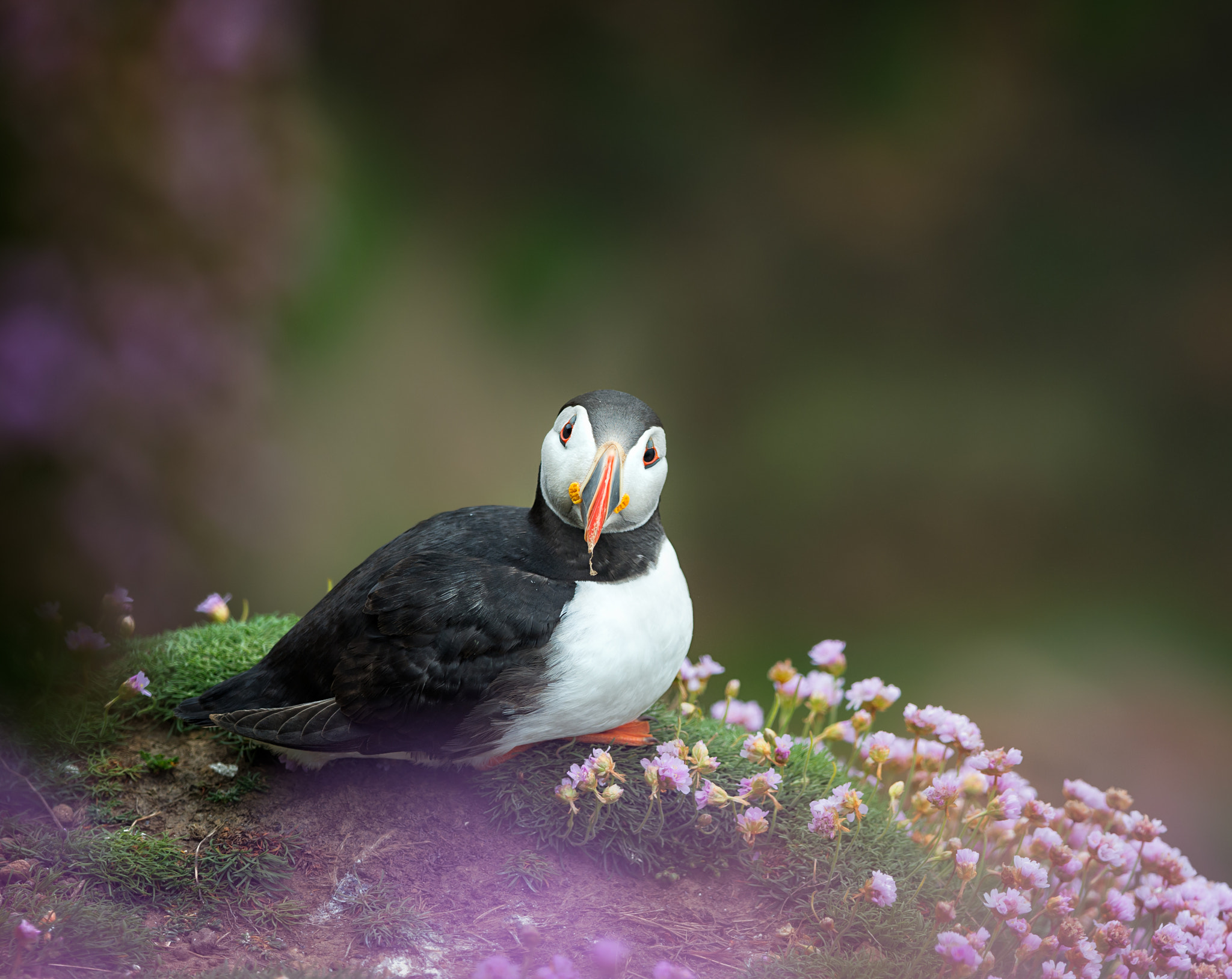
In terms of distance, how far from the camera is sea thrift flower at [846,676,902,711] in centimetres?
244

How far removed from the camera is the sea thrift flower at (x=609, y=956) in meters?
1.77

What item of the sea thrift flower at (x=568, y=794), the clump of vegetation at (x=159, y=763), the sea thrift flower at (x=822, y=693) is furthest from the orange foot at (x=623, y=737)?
the clump of vegetation at (x=159, y=763)

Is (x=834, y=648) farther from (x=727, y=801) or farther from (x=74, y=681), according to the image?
(x=74, y=681)

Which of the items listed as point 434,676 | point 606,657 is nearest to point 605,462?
point 606,657

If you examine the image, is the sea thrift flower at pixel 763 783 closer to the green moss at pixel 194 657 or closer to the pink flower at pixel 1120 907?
the pink flower at pixel 1120 907

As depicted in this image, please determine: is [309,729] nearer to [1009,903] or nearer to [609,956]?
[609,956]

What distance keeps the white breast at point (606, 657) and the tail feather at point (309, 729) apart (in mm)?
328

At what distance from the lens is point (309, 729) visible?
7.25ft

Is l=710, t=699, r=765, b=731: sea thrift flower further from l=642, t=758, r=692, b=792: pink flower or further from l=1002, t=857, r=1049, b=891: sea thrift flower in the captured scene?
l=1002, t=857, r=1049, b=891: sea thrift flower

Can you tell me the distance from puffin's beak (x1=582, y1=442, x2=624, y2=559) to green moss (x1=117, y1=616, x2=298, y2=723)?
121 cm

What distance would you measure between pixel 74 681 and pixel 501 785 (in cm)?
112

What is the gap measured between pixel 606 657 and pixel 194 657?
4.17ft

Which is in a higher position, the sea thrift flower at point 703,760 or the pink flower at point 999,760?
the pink flower at point 999,760

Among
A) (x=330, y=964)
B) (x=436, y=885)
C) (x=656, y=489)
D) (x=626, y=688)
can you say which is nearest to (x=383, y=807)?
(x=436, y=885)
